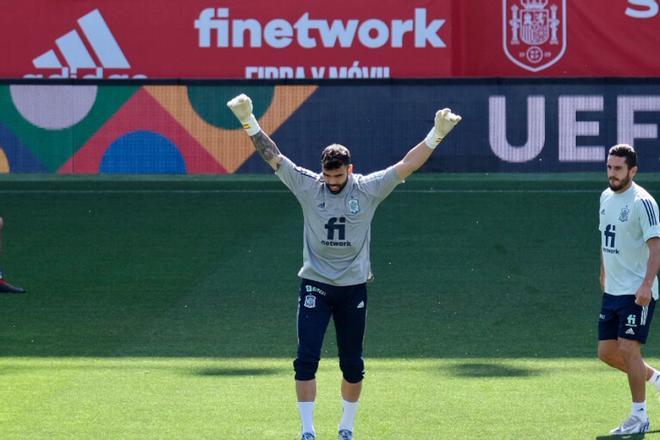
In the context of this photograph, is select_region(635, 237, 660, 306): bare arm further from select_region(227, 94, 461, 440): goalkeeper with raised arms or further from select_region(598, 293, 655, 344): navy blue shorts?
select_region(227, 94, 461, 440): goalkeeper with raised arms

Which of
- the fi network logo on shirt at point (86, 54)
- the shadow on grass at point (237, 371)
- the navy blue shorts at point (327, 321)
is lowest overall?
the shadow on grass at point (237, 371)

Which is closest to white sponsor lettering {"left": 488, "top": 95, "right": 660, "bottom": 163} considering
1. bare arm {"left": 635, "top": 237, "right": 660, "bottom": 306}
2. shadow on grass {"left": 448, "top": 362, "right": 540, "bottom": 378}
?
shadow on grass {"left": 448, "top": 362, "right": 540, "bottom": 378}

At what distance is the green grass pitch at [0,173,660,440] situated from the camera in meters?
9.39

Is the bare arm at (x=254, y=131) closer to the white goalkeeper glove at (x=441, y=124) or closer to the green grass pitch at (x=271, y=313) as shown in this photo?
the white goalkeeper glove at (x=441, y=124)

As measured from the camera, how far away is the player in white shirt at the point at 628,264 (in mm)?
8562

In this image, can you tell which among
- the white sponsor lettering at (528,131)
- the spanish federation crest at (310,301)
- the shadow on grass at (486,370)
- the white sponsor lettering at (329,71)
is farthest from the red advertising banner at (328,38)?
the spanish federation crest at (310,301)

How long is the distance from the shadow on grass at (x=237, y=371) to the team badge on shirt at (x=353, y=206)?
2.80 m

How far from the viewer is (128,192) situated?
20.6 metres

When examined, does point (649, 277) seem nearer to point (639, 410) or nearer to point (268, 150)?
point (639, 410)

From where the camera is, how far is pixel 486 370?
35.9 feet

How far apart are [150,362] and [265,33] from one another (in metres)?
17.0

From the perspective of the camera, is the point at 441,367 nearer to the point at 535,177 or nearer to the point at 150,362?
the point at 150,362

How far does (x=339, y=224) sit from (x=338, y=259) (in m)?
0.23

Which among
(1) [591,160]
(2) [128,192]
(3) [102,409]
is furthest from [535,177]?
(3) [102,409]
